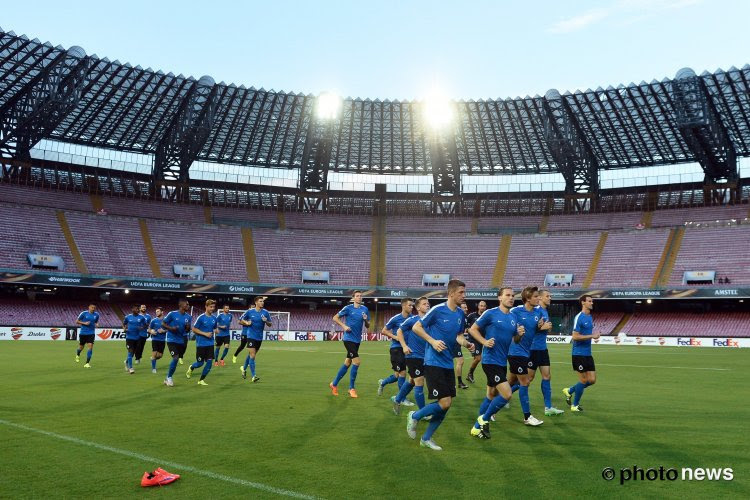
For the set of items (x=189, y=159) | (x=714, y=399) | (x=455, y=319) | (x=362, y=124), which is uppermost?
(x=362, y=124)

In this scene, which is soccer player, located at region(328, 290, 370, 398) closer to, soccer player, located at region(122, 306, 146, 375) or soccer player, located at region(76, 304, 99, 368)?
soccer player, located at region(122, 306, 146, 375)

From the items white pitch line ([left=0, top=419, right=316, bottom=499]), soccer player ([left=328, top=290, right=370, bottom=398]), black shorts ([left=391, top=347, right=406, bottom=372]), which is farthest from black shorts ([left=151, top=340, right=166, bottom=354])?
black shorts ([left=391, top=347, right=406, bottom=372])

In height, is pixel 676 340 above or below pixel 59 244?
below

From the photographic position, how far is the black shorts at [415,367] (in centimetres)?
1168

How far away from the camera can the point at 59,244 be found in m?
54.4

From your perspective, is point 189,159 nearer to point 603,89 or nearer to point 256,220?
point 256,220

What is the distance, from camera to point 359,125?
60094mm

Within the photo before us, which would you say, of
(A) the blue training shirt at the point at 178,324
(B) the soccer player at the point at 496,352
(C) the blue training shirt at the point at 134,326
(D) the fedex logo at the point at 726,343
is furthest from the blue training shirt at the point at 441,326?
(D) the fedex logo at the point at 726,343

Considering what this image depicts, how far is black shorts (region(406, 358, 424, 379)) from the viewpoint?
38.3ft

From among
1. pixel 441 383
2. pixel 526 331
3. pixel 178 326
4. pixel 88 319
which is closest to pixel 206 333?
pixel 178 326

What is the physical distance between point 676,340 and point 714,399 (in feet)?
124

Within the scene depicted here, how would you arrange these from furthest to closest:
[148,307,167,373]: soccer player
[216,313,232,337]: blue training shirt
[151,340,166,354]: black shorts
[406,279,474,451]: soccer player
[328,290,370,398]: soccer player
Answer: [216,313,232,337]: blue training shirt → [151,340,166,354]: black shorts → [148,307,167,373]: soccer player → [328,290,370,398]: soccer player → [406,279,474,451]: soccer player

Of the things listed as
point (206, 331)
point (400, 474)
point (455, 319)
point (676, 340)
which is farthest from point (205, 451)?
point (676, 340)

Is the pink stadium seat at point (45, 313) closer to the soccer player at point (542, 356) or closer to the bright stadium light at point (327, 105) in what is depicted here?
the bright stadium light at point (327, 105)
